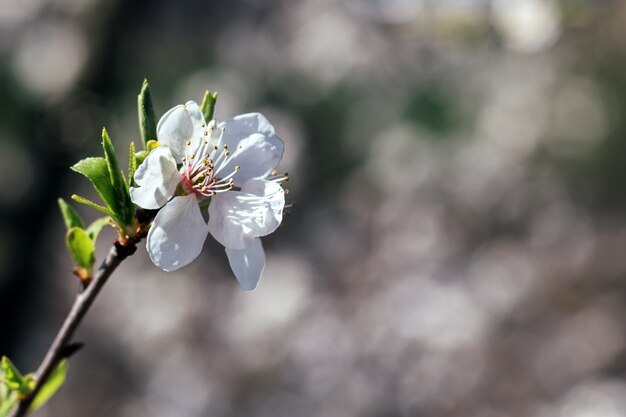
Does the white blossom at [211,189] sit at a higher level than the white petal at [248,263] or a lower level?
higher

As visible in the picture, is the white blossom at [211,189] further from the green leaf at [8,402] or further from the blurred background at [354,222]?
the blurred background at [354,222]

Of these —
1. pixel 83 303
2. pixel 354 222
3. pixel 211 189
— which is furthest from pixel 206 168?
pixel 354 222

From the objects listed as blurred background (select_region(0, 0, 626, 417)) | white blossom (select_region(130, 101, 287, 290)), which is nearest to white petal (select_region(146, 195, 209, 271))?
white blossom (select_region(130, 101, 287, 290))

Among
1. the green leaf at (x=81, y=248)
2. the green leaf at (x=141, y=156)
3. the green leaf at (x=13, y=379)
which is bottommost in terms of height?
the green leaf at (x=13, y=379)

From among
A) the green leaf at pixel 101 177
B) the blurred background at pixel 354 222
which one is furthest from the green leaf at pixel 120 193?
the blurred background at pixel 354 222

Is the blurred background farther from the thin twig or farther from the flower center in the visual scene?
the thin twig

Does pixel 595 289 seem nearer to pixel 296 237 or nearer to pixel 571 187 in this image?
pixel 571 187

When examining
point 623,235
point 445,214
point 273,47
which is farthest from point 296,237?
point 623,235
